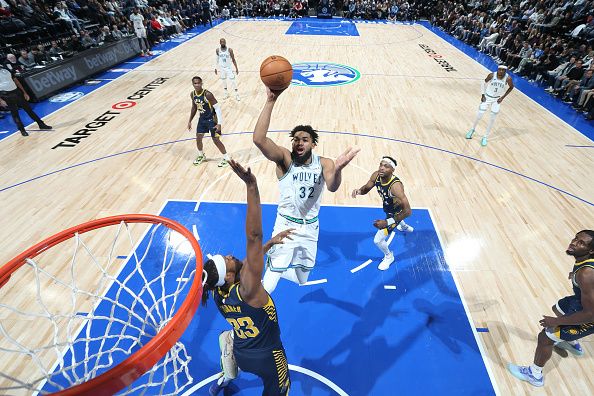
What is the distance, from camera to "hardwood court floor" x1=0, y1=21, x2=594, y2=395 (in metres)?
4.82

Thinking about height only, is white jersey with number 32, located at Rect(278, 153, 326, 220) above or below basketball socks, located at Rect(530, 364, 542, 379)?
Result: above

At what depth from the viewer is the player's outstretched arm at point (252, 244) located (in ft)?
7.08

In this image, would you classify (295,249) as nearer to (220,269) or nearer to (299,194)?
(299,194)

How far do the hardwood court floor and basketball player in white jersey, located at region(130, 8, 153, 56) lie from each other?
4.09 meters

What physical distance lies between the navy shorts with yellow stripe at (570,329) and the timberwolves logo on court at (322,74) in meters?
10.6

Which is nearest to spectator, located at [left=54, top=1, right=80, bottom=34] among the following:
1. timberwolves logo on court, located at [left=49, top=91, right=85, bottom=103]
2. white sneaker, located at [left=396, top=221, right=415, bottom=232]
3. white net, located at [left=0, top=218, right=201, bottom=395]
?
timberwolves logo on court, located at [left=49, top=91, right=85, bottom=103]

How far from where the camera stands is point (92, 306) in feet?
14.4

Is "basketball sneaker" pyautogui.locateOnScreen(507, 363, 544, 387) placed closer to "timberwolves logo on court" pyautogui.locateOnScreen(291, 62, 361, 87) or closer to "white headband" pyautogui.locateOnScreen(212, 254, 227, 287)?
"white headband" pyautogui.locateOnScreen(212, 254, 227, 287)

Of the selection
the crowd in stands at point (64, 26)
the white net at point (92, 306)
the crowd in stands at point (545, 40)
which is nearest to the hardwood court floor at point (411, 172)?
the white net at point (92, 306)

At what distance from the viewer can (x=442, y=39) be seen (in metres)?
20.9

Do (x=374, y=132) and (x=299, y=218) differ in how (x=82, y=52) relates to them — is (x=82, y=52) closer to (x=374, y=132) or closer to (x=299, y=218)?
(x=374, y=132)

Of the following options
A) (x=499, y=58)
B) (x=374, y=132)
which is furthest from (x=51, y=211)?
(x=499, y=58)

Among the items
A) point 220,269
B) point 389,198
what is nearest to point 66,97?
point 389,198

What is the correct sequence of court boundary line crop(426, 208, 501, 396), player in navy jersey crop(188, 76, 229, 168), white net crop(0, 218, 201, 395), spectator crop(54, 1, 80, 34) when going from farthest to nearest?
1. spectator crop(54, 1, 80, 34)
2. player in navy jersey crop(188, 76, 229, 168)
3. court boundary line crop(426, 208, 501, 396)
4. white net crop(0, 218, 201, 395)
